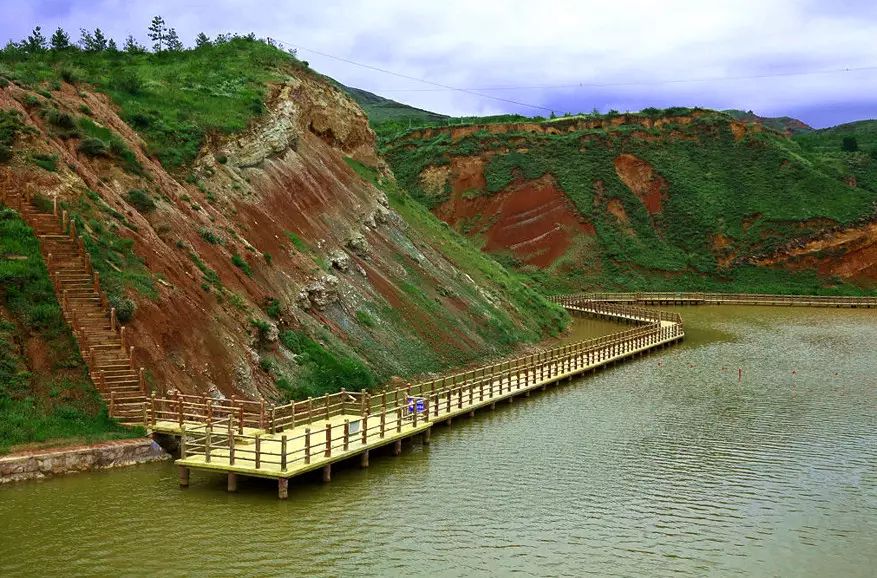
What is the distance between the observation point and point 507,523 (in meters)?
21.9

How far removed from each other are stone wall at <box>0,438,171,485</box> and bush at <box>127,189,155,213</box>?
43.6ft

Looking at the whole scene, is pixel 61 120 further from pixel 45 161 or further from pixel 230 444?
pixel 230 444

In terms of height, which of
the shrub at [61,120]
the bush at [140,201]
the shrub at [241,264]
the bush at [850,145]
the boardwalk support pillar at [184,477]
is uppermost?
the bush at [850,145]

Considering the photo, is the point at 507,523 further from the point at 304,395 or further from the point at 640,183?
the point at 640,183

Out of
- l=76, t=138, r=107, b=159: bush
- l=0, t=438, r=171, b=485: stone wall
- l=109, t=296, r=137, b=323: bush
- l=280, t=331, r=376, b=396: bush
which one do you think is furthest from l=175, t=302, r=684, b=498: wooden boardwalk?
l=76, t=138, r=107, b=159: bush

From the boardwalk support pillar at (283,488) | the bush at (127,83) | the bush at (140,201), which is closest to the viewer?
the boardwalk support pillar at (283,488)

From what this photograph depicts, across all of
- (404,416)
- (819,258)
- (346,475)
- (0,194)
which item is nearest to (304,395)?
(404,416)

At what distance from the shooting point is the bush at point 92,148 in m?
36.1

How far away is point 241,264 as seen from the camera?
1496 inches

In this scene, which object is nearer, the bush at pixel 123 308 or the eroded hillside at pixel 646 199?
the bush at pixel 123 308

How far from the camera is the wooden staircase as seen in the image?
27.2m

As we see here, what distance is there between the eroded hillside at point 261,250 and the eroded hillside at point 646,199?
5238cm

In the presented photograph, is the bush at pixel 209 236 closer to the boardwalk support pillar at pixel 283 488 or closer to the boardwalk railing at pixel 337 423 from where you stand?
the boardwalk railing at pixel 337 423

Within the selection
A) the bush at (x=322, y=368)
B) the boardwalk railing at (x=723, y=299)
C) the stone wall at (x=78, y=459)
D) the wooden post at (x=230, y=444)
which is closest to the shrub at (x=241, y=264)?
the bush at (x=322, y=368)
